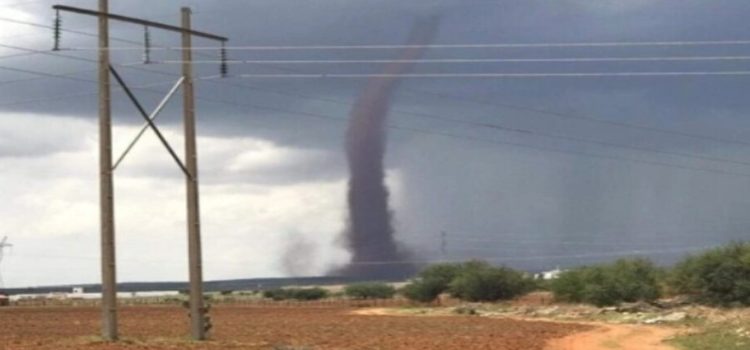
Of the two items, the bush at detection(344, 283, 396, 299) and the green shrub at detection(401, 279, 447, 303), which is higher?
the bush at detection(344, 283, 396, 299)

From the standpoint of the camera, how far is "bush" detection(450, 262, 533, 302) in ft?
457

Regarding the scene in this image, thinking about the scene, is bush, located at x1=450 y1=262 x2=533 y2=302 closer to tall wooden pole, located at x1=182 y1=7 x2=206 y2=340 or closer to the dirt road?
the dirt road

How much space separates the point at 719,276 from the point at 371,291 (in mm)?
98062

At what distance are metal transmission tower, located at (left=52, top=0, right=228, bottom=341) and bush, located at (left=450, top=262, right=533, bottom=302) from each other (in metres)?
90.9

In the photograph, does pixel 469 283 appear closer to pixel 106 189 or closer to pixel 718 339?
pixel 718 339

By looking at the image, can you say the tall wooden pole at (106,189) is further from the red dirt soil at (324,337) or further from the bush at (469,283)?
the bush at (469,283)

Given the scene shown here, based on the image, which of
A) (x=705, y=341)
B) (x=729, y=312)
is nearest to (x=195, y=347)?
(x=705, y=341)

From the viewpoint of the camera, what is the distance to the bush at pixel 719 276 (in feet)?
303

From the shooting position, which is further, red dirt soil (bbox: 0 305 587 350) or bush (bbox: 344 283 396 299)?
bush (bbox: 344 283 396 299)

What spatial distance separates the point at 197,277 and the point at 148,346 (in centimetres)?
381

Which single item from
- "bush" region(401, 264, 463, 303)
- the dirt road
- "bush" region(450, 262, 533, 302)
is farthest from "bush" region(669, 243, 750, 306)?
"bush" region(401, 264, 463, 303)

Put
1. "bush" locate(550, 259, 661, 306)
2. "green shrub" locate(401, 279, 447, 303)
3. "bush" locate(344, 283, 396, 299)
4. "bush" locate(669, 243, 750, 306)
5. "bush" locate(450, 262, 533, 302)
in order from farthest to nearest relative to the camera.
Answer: "bush" locate(344, 283, 396, 299)
"green shrub" locate(401, 279, 447, 303)
"bush" locate(450, 262, 533, 302)
"bush" locate(550, 259, 661, 306)
"bush" locate(669, 243, 750, 306)

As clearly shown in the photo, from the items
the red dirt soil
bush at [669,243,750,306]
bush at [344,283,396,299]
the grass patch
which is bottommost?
the grass patch

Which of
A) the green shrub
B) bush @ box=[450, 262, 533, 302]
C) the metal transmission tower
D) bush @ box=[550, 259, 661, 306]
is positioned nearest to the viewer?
the metal transmission tower
